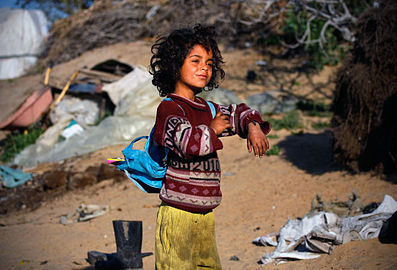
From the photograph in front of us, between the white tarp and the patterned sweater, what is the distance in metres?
16.5

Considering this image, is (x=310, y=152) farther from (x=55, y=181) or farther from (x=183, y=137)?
(x=183, y=137)

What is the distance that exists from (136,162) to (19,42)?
679 inches

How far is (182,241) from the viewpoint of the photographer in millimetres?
2025

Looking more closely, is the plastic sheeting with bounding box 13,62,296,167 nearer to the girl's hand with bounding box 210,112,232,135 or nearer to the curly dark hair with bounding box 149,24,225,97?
the curly dark hair with bounding box 149,24,225,97

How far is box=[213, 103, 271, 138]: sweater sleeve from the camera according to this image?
2090 millimetres

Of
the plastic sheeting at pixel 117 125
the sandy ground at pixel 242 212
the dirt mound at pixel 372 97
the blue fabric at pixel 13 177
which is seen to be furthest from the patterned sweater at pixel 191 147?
the blue fabric at pixel 13 177

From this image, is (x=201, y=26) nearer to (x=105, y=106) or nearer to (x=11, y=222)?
(x=11, y=222)

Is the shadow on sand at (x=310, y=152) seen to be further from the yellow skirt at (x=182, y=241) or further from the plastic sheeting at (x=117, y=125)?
the yellow skirt at (x=182, y=241)

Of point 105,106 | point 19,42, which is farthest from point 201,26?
point 19,42

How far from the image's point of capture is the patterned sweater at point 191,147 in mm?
1785

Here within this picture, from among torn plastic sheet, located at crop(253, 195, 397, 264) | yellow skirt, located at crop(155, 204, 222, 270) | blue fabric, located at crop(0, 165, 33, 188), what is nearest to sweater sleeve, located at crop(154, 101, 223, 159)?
yellow skirt, located at crop(155, 204, 222, 270)

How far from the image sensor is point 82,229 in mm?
4879

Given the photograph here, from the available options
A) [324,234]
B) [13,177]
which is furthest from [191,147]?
[13,177]

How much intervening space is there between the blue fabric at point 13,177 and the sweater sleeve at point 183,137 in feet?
20.0
